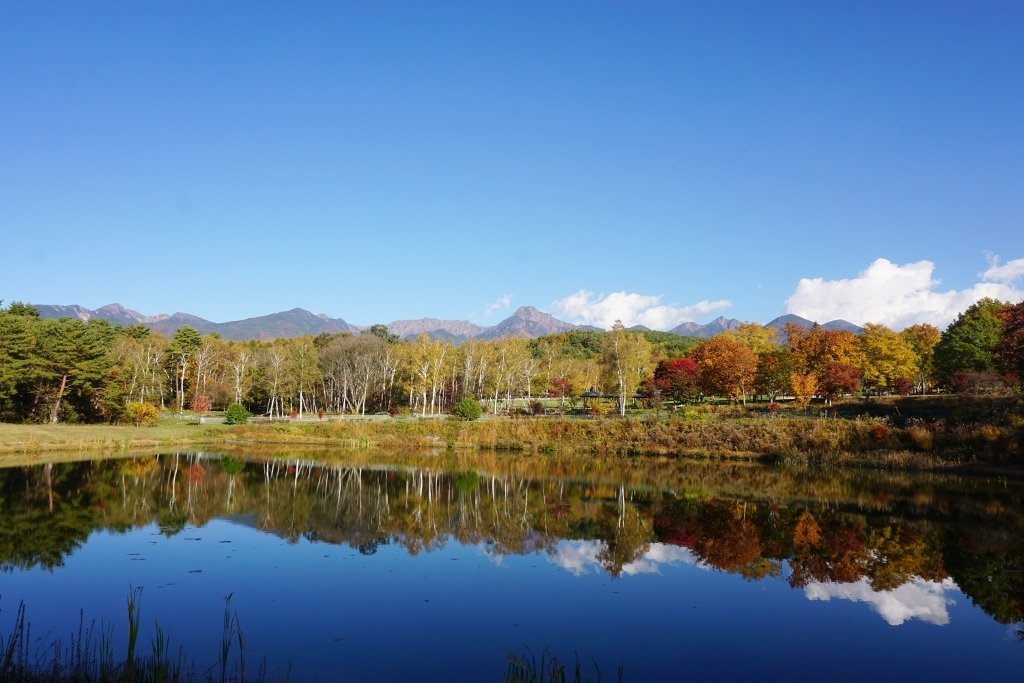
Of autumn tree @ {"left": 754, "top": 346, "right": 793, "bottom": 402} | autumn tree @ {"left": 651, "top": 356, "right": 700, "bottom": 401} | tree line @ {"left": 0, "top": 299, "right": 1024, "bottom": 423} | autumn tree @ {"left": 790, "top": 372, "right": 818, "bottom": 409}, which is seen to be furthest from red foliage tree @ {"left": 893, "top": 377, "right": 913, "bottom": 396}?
autumn tree @ {"left": 651, "top": 356, "right": 700, "bottom": 401}

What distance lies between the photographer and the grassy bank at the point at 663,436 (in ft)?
128

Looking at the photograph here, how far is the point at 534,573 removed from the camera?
1748 centimetres

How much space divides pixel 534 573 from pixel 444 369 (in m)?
64.0

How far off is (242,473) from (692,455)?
29.7 metres

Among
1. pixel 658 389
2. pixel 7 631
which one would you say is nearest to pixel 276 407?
pixel 658 389

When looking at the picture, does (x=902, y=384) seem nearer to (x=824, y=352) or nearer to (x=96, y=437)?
(x=824, y=352)

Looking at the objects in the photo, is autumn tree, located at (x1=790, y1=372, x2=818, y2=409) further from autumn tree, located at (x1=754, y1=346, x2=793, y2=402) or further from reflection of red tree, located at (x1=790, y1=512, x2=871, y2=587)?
reflection of red tree, located at (x1=790, y1=512, x2=871, y2=587)

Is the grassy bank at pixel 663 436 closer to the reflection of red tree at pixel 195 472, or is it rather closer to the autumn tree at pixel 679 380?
the reflection of red tree at pixel 195 472

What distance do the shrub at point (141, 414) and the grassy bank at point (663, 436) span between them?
4.29 ft

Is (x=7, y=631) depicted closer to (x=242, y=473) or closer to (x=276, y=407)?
(x=242, y=473)

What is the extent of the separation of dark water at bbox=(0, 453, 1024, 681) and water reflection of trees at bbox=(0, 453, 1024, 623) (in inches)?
5.6

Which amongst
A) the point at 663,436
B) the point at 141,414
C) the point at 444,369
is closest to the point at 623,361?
the point at 663,436

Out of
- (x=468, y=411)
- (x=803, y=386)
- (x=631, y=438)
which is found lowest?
(x=631, y=438)

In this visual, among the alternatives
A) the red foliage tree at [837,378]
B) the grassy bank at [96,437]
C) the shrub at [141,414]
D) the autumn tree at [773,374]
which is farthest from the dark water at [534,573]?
the autumn tree at [773,374]
